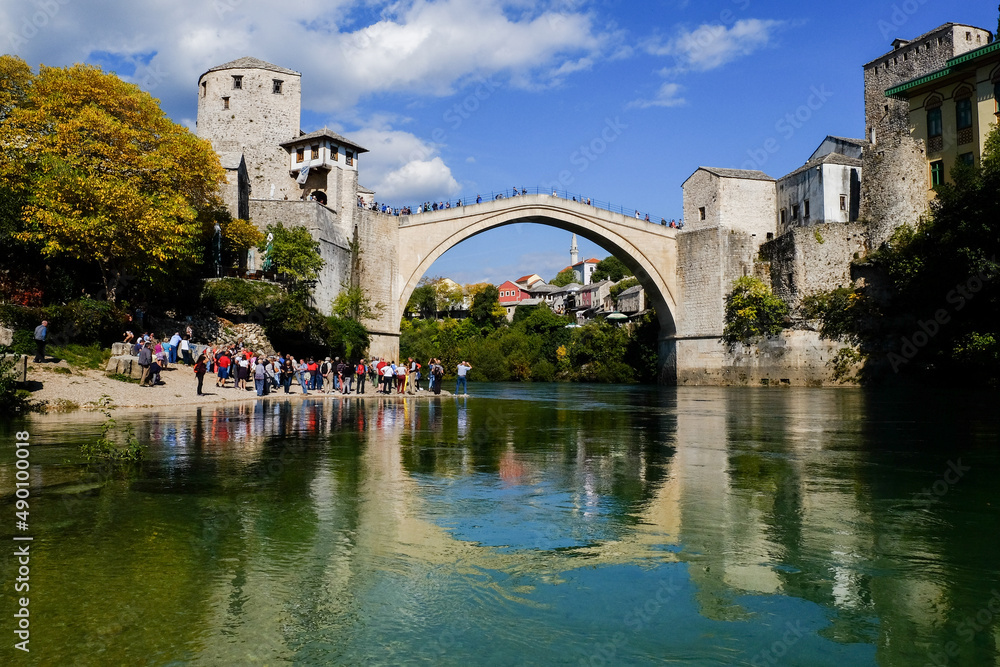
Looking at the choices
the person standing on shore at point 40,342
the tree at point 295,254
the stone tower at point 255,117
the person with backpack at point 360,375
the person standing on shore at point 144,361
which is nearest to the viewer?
the person standing on shore at point 40,342

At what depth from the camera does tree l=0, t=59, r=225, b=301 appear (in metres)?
21.7

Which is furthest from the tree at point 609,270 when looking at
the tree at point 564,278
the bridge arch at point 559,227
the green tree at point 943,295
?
the green tree at point 943,295

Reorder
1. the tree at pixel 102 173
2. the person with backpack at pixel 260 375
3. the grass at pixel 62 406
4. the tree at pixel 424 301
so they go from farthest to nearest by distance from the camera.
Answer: the tree at pixel 424 301 < the tree at pixel 102 173 < the person with backpack at pixel 260 375 < the grass at pixel 62 406

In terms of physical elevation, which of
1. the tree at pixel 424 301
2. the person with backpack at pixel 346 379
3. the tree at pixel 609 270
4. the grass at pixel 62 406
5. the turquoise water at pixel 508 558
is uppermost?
the tree at pixel 609 270

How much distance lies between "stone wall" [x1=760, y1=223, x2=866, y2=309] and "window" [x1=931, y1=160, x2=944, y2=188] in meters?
4.88

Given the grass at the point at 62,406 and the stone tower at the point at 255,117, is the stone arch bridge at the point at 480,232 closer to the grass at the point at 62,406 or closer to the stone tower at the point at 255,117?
the stone tower at the point at 255,117

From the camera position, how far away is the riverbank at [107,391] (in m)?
15.4

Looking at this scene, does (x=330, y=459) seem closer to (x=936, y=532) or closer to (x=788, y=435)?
(x=936, y=532)

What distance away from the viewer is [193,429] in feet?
39.3

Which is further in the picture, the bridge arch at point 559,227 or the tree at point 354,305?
the bridge arch at point 559,227

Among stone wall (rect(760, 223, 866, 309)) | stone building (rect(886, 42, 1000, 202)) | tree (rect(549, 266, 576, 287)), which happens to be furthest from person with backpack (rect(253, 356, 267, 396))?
tree (rect(549, 266, 576, 287))

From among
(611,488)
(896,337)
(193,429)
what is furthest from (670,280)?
(611,488)

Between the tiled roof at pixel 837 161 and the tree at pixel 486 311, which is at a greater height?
the tiled roof at pixel 837 161

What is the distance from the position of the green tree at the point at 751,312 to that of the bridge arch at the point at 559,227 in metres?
3.35
